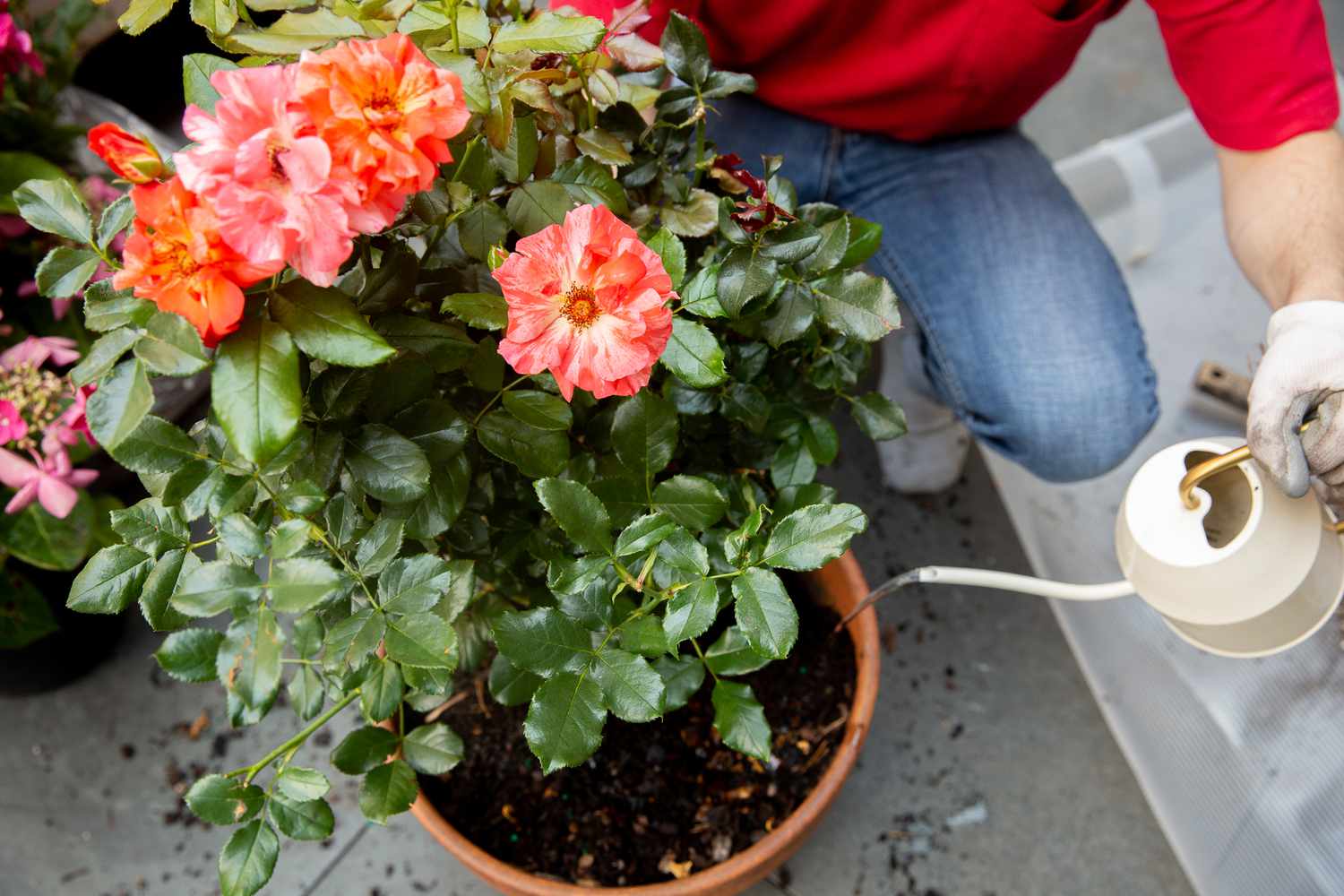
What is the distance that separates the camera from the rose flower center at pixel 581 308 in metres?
0.50

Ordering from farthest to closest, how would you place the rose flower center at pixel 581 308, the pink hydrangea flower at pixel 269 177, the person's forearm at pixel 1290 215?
the person's forearm at pixel 1290 215, the rose flower center at pixel 581 308, the pink hydrangea flower at pixel 269 177

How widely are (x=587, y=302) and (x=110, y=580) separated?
1.07ft

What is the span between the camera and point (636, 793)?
3.11 ft

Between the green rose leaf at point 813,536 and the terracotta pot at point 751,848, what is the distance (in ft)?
1.27

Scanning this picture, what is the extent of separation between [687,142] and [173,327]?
1.25 ft

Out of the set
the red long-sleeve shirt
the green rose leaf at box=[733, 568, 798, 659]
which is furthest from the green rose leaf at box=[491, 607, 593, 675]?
the red long-sleeve shirt

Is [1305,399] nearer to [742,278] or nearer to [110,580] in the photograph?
[742,278]

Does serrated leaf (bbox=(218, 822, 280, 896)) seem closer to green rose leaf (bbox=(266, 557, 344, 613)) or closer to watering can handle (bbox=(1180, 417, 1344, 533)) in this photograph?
green rose leaf (bbox=(266, 557, 344, 613))

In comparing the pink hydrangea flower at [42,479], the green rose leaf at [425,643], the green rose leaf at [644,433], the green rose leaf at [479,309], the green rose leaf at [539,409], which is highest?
the green rose leaf at [479,309]

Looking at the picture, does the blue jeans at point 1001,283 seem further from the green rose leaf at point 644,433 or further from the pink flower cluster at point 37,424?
the pink flower cluster at point 37,424

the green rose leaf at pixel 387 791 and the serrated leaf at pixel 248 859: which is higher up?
the serrated leaf at pixel 248 859

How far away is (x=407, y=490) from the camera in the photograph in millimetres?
542

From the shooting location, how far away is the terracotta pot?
0.83m

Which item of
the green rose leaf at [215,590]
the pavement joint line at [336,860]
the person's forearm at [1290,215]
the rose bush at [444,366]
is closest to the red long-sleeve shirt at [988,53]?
the person's forearm at [1290,215]
